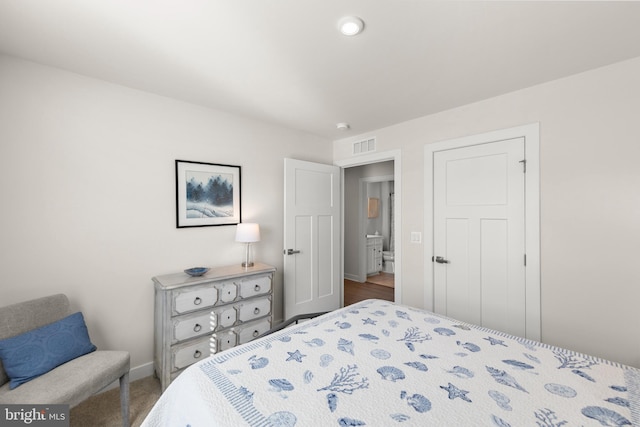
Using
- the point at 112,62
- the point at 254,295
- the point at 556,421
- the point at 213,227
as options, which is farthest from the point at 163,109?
the point at 556,421

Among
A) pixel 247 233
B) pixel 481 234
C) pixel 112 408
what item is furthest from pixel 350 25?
pixel 112 408

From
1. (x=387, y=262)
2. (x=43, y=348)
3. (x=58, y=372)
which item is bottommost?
(x=387, y=262)

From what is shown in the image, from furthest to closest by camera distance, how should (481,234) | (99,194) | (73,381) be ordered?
(481,234) → (99,194) → (73,381)

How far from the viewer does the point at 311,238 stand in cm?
346

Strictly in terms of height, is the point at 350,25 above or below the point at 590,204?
above

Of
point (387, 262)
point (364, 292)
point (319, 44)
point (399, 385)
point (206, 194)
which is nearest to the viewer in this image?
point (399, 385)

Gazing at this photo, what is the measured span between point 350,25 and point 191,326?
239 cm

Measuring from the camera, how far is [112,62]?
1913 millimetres

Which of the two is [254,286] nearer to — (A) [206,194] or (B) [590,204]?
(A) [206,194]

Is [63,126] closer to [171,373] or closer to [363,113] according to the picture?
[171,373]

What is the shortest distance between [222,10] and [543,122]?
2.43 meters

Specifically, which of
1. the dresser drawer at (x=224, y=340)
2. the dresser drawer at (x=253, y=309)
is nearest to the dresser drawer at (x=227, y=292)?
the dresser drawer at (x=253, y=309)

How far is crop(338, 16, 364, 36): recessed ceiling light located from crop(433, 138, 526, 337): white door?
66.4 inches

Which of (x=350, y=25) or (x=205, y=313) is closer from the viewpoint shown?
(x=350, y=25)
